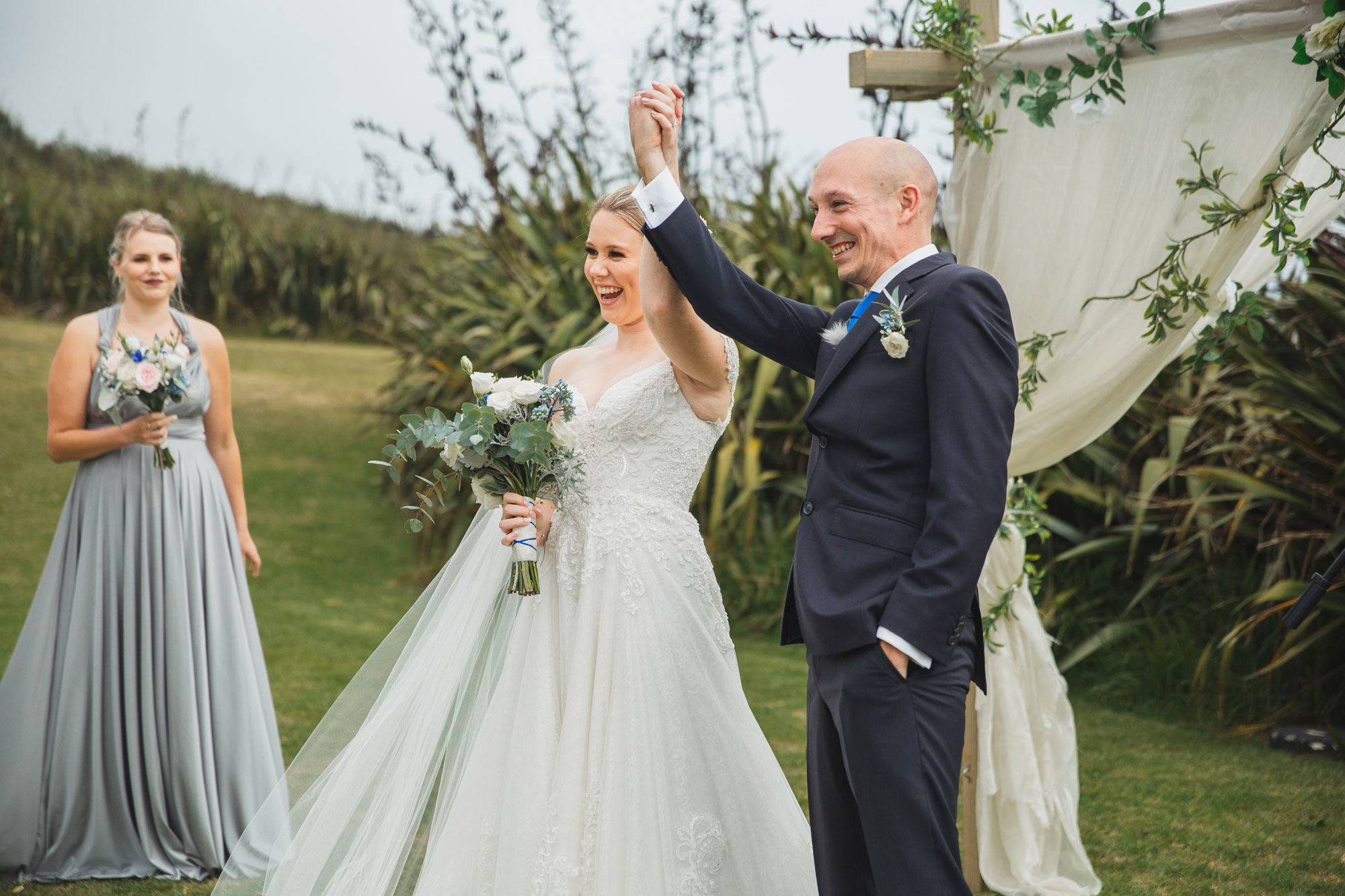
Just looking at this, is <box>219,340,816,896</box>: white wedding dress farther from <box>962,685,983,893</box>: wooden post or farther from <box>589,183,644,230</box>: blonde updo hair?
<box>962,685,983,893</box>: wooden post

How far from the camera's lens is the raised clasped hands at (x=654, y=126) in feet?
7.03

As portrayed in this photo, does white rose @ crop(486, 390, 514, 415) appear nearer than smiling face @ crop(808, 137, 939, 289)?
No

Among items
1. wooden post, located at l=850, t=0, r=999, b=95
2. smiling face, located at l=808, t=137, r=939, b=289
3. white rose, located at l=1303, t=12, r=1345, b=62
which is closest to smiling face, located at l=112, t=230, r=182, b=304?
wooden post, located at l=850, t=0, r=999, b=95

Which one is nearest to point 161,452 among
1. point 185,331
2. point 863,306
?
point 185,331

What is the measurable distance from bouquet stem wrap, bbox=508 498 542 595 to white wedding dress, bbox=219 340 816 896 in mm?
119

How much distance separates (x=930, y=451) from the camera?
201 centimetres

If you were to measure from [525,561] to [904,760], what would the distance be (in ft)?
3.51

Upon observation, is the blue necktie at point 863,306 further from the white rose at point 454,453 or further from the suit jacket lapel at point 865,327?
the white rose at point 454,453

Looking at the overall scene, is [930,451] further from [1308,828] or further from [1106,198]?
[1308,828]

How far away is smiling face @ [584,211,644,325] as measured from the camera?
282cm

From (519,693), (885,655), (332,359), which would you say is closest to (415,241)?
(332,359)

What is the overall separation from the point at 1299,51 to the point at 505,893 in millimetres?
2438

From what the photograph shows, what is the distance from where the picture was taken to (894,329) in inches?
79.6

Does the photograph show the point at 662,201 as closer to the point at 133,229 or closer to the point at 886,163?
the point at 886,163
